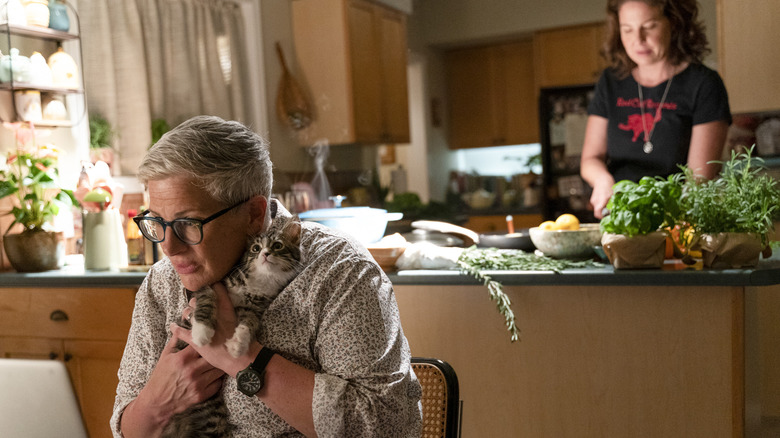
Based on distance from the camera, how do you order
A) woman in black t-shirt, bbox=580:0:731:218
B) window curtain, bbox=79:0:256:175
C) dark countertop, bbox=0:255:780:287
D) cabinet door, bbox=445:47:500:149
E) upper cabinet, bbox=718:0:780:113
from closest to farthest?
dark countertop, bbox=0:255:780:287 < woman in black t-shirt, bbox=580:0:731:218 < window curtain, bbox=79:0:256:175 < upper cabinet, bbox=718:0:780:113 < cabinet door, bbox=445:47:500:149

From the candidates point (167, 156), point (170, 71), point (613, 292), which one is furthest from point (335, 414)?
point (170, 71)

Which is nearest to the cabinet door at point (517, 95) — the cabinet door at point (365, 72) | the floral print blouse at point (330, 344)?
the cabinet door at point (365, 72)

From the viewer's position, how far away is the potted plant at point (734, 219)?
185cm

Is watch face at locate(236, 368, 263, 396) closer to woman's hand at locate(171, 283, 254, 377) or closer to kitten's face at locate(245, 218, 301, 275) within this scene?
woman's hand at locate(171, 283, 254, 377)

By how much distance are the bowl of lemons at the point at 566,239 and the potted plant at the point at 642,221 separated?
252 millimetres

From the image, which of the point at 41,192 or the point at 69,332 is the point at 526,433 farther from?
the point at 41,192

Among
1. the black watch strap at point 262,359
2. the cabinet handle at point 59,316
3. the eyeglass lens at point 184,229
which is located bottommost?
the cabinet handle at point 59,316

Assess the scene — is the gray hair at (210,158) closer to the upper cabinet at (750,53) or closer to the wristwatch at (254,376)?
the wristwatch at (254,376)

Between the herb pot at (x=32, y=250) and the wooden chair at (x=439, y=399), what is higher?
the herb pot at (x=32, y=250)

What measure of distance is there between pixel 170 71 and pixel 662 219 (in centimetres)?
326

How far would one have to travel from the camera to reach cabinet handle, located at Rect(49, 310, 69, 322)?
8.84ft

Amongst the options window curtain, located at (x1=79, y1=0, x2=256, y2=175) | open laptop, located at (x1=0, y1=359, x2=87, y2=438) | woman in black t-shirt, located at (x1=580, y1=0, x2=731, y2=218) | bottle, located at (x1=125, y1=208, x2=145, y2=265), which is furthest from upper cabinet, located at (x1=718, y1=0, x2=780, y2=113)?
open laptop, located at (x1=0, y1=359, x2=87, y2=438)

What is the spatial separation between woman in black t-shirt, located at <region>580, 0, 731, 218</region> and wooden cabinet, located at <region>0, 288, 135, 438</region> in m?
1.94

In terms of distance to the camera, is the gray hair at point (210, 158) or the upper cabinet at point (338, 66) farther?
the upper cabinet at point (338, 66)
